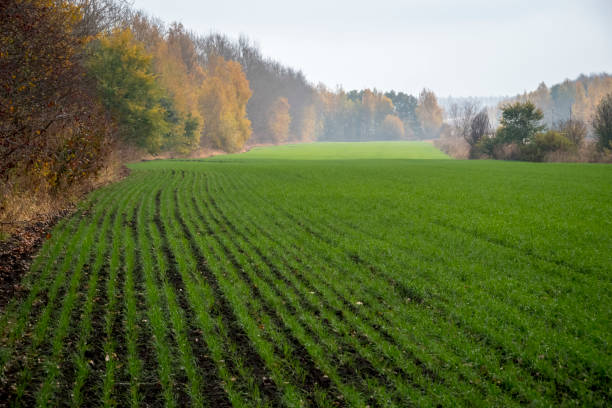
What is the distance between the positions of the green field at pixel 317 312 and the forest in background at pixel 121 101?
3103mm

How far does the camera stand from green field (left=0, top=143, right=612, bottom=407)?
4.14 meters

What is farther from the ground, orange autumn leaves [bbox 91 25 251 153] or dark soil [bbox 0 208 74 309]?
orange autumn leaves [bbox 91 25 251 153]

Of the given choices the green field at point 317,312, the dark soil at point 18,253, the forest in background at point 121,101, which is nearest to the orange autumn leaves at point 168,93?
the forest in background at point 121,101

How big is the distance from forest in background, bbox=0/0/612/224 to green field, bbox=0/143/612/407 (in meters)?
3.10

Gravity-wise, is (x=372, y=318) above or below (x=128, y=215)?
below

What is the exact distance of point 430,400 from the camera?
3.95 m

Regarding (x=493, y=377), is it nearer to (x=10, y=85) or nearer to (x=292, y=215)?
(x=292, y=215)

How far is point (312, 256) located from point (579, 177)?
57.5ft

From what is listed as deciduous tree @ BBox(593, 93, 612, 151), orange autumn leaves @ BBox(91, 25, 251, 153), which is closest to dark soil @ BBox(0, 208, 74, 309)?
orange autumn leaves @ BBox(91, 25, 251, 153)

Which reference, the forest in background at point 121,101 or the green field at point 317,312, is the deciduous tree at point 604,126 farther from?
the green field at point 317,312

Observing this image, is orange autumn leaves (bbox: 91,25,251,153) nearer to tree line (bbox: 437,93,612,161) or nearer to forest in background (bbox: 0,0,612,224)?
forest in background (bbox: 0,0,612,224)

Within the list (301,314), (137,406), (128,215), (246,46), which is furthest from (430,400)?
(246,46)

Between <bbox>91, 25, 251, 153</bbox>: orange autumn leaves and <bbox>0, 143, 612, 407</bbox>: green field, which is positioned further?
<bbox>91, 25, 251, 153</bbox>: orange autumn leaves

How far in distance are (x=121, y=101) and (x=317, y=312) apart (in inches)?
1160
